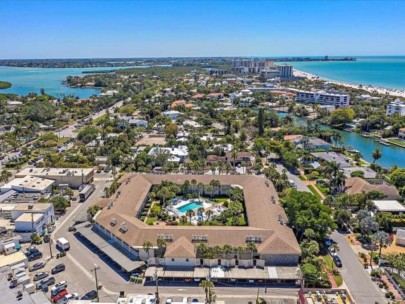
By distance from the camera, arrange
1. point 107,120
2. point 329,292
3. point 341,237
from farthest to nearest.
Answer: point 107,120
point 341,237
point 329,292

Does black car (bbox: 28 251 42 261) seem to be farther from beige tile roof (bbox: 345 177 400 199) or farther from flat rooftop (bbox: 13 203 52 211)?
beige tile roof (bbox: 345 177 400 199)

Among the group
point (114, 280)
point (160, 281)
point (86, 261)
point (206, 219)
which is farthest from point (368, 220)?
point (86, 261)

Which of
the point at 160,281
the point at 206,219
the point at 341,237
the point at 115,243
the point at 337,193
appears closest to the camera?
the point at 160,281

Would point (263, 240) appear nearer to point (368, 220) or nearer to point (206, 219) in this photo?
point (206, 219)

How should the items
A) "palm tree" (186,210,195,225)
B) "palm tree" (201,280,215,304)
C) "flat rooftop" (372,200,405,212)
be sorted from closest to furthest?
"palm tree" (201,280,215,304) < "palm tree" (186,210,195,225) < "flat rooftop" (372,200,405,212)

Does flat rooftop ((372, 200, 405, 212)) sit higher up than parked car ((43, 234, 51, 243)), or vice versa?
flat rooftop ((372, 200, 405, 212))

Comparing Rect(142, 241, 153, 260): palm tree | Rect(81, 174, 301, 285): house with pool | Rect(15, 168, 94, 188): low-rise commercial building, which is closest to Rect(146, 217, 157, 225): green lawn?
Rect(81, 174, 301, 285): house with pool

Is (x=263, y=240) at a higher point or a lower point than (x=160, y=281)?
higher

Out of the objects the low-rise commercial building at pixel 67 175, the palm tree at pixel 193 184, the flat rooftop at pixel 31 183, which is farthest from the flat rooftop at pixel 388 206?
the flat rooftop at pixel 31 183

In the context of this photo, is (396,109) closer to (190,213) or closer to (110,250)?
(190,213)
